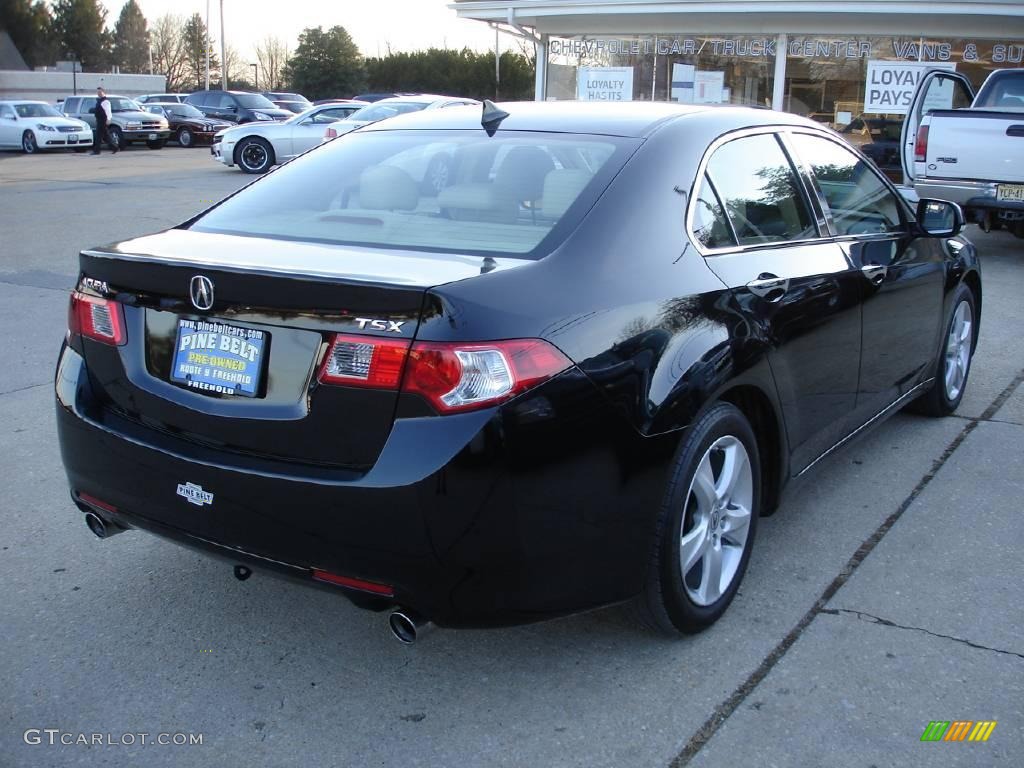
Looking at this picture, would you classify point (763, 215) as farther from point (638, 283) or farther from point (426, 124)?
point (426, 124)

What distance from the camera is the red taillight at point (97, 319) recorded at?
3.03 metres

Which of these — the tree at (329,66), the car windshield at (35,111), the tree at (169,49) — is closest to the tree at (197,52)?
the tree at (169,49)

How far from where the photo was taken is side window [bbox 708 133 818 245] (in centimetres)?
355

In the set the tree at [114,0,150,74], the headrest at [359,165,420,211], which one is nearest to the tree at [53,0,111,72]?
the tree at [114,0,150,74]

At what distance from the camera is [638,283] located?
2.96m

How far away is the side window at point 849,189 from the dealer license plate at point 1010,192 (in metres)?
6.62

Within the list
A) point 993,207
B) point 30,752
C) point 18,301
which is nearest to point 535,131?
point 30,752

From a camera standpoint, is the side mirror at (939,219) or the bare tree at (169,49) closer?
the side mirror at (939,219)

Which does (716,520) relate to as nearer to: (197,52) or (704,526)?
(704,526)

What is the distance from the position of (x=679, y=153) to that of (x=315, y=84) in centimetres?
6136

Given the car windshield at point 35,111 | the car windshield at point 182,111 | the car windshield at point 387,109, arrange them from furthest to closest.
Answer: the car windshield at point 182,111 → the car windshield at point 35,111 → the car windshield at point 387,109

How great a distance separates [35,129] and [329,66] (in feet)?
111

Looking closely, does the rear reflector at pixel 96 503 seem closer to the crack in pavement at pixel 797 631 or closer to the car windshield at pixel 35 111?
the crack in pavement at pixel 797 631

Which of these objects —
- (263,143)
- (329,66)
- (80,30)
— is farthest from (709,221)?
(80,30)
